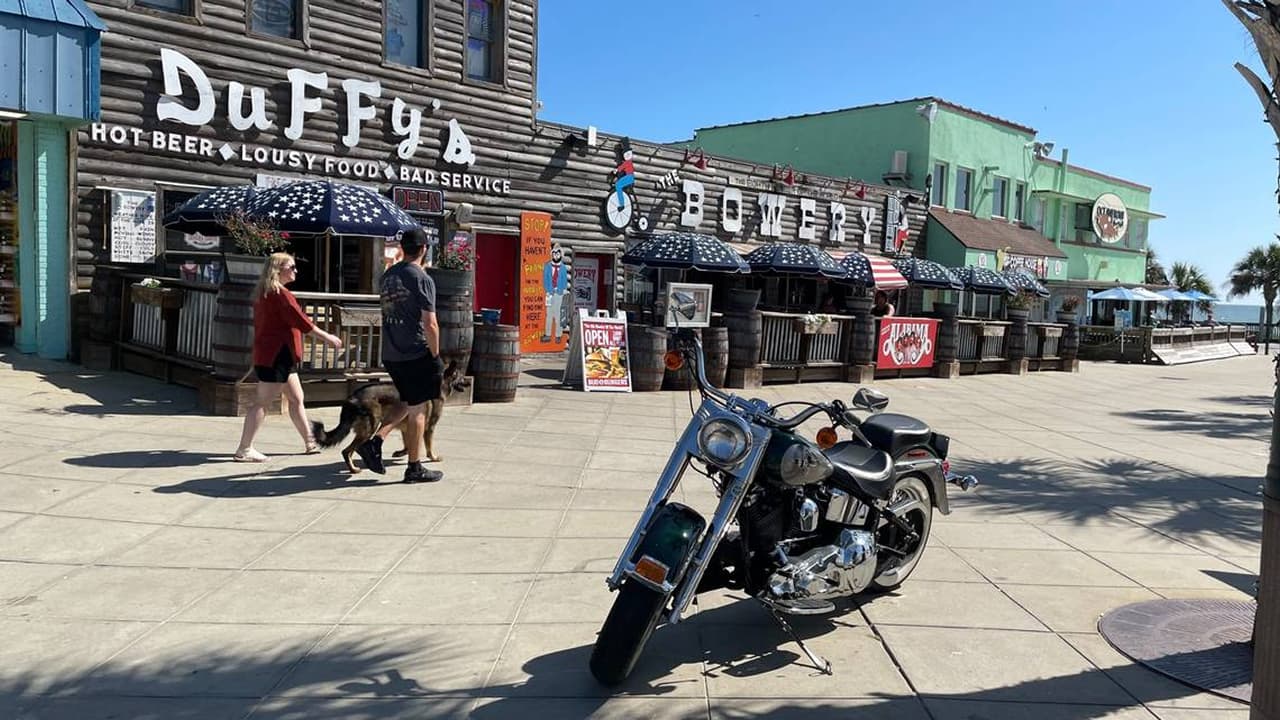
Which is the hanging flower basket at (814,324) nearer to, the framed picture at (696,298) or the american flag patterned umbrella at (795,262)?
the american flag patterned umbrella at (795,262)

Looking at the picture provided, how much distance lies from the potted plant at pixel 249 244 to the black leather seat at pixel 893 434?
20.1ft

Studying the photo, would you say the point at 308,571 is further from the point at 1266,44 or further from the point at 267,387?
the point at 1266,44

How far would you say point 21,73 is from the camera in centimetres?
1003

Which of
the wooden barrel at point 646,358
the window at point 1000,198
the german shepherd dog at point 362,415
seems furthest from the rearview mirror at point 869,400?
the window at point 1000,198

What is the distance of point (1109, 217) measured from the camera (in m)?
35.2

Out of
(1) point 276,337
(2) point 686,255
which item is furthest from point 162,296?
(2) point 686,255

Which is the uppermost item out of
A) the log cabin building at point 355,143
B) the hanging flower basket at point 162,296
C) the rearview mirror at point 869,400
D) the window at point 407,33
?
the window at point 407,33

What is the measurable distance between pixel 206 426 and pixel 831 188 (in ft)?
57.9

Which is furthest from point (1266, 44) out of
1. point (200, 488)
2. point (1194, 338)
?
point (1194, 338)

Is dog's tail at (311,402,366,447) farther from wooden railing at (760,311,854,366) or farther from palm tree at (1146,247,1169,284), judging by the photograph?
palm tree at (1146,247,1169,284)

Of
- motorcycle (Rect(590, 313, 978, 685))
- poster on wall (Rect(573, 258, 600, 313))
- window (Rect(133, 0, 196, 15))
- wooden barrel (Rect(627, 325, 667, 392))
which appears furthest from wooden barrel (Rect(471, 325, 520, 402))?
poster on wall (Rect(573, 258, 600, 313))

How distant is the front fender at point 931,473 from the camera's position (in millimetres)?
4707

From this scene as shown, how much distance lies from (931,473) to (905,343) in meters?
13.3

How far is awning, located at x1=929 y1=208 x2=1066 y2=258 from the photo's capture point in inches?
1030
